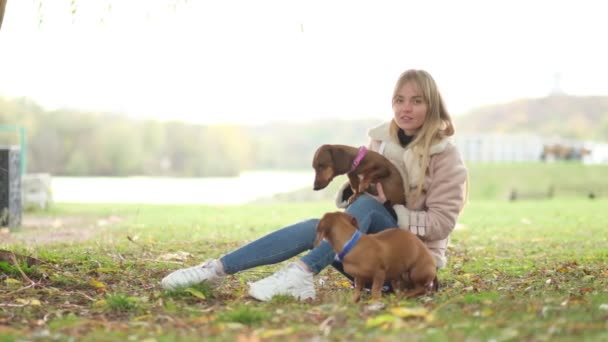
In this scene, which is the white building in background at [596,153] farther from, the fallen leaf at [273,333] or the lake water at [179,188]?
the fallen leaf at [273,333]

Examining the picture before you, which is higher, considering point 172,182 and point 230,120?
point 230,120

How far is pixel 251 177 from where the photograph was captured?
33.2 metres

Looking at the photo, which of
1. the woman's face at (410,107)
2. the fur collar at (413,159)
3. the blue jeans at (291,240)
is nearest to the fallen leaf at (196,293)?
the blue jeans at (291,240)

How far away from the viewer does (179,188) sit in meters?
28.6

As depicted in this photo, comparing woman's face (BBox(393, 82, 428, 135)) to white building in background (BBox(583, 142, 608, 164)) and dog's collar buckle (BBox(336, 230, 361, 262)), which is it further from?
white building in background (BBox(583, 142, 608, 164))

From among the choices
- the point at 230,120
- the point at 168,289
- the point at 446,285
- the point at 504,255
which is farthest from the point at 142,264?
the point at 230,120

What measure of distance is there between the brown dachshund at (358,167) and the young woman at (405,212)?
8 centimetres

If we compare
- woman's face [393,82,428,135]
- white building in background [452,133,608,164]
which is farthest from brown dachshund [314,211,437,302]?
white building in background [452,133,608,164]

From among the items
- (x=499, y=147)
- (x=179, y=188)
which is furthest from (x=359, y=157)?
(x=499, y=147)

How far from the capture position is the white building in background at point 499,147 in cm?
3641

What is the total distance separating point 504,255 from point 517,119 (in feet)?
163

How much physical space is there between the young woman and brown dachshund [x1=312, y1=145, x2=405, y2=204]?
8 centimetres

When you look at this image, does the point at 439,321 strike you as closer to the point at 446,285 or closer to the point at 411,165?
the point at 411,165

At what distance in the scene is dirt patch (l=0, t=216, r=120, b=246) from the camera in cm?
983
